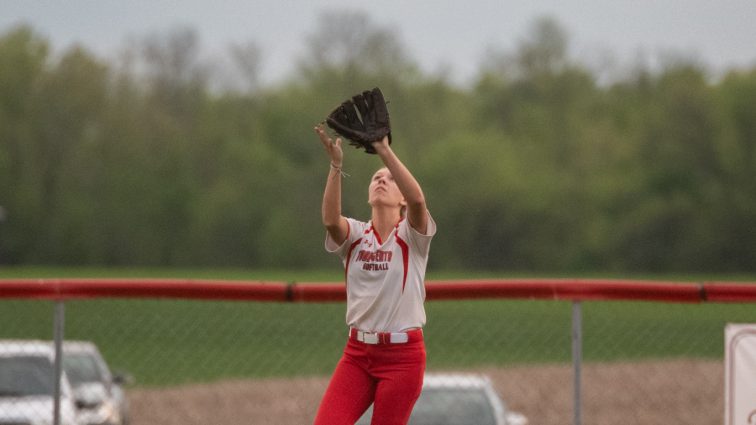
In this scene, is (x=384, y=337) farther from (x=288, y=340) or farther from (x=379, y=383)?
(x=288, y=340)

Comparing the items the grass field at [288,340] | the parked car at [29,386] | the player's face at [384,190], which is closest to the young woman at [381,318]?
the player's face at [384,190]

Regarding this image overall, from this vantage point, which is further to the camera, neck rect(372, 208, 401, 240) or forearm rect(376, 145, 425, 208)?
neck rect(372, 208, 401, 240)

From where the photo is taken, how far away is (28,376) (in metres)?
12.2

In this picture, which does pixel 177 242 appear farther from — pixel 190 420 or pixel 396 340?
pixel 396 340

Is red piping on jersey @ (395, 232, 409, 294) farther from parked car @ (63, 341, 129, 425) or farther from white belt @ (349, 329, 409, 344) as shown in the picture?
parked car @ (63, 341, 129, 425)

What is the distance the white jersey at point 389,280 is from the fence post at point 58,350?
2023mm

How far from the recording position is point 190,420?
19.9 metres

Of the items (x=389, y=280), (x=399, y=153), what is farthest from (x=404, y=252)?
(x=399, y=153)

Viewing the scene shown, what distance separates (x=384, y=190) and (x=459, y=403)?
418 cm

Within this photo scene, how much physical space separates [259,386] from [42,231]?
38.1 meters

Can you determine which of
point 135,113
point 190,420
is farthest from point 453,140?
point 190,420

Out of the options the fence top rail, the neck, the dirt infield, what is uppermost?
the neck

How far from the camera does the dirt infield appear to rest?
19.8 m

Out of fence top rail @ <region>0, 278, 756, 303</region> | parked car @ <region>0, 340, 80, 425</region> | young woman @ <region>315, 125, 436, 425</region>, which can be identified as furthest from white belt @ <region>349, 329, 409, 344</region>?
parked car @ <region>0, 340, 80, 425</region>
